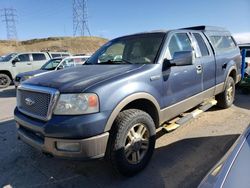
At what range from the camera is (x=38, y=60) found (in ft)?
44.6

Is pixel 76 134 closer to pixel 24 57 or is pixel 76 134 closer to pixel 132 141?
pixel 132 141

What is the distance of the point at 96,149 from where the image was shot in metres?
2.67

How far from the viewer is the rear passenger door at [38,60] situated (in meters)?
13.4

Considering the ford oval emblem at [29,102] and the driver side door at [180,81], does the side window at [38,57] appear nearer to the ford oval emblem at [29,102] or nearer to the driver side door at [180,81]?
the driver side door at [180,81]

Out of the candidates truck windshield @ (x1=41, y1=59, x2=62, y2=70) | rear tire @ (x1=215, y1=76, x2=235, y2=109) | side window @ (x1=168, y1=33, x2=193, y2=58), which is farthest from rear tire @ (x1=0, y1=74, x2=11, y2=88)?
side window @ (x1=168, y1=33, x2=193, y2=58)

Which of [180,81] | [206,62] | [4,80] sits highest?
[206,62]

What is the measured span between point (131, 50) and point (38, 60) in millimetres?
10787

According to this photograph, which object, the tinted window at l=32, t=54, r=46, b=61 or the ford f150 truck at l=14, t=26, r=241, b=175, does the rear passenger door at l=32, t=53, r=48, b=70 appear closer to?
the tinted window at l=32, t=54, r=46, b=61

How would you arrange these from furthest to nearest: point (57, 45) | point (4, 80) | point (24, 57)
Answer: point (57, 45), point (24, 57), point (4, 80)

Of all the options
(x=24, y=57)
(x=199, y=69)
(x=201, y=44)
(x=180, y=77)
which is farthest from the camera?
(x=24, y=57)

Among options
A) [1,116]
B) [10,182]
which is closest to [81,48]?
[1,116]

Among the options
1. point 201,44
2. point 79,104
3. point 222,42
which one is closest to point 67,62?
point 222,42

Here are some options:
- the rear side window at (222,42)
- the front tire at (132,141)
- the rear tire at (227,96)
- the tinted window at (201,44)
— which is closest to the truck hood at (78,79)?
the front tire at (132,141)

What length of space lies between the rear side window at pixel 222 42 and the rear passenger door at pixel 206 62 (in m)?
0.46
